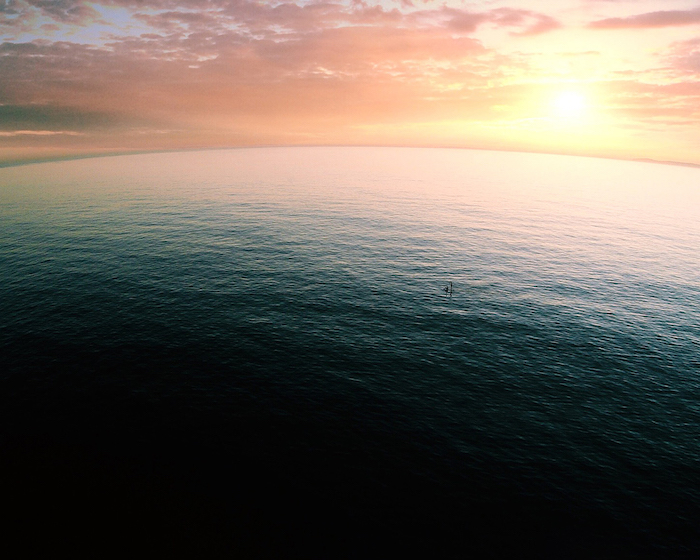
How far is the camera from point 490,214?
593 ft

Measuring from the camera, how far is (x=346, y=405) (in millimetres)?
53156

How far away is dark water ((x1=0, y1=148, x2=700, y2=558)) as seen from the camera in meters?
37.5

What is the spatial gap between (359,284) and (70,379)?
5893 cm

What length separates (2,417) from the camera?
49469mm

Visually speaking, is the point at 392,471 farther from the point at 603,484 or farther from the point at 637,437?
the point at 637,437

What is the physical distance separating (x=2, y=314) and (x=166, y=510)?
2507 inches

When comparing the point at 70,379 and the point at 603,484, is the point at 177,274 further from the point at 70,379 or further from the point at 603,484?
the point at 603,484

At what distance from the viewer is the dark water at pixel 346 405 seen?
123 feet

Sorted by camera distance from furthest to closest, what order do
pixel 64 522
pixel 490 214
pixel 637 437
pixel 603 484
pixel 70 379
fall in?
pixel 490 214 → pixel 70 379 → pixel 637 437 → pixel 603 484 → pixel 64 522

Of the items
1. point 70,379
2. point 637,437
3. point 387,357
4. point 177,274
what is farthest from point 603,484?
point 177,274

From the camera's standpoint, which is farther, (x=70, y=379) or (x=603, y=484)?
(x=70, y=379)

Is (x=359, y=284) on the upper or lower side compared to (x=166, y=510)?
upper

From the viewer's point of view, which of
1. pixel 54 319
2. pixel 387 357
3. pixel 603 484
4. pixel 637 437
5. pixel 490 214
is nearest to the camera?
pixel 603 484

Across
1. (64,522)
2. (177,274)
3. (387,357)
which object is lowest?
(64,522)
